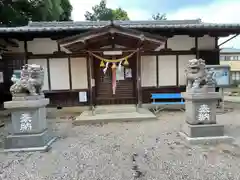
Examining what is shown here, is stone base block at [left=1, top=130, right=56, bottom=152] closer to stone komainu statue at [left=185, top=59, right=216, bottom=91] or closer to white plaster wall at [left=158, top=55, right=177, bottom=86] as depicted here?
stone komainu statue at [left=185, top=59, right=216, bottom=91]

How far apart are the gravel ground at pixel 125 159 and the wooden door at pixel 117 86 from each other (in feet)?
12.8

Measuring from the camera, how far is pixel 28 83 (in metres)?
4.72

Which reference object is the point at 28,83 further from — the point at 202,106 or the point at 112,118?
the point at 202,106

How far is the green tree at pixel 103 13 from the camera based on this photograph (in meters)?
31.7

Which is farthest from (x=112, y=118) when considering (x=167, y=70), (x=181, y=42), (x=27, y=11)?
(x=27, y=11)

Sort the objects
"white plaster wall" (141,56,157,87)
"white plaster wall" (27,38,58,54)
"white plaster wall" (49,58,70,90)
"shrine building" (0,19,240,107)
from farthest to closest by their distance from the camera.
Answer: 1. "white plaster wall" (141,56,157,87)
2. "white plaster wall" (49,58,70,90)
3. "white plaster wall" (27,38,58,54)
4. "shrine building" (0,19,240,107)

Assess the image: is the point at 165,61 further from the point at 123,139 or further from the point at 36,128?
the point at 36,128

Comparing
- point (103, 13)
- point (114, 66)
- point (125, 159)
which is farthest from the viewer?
point (103, 13)

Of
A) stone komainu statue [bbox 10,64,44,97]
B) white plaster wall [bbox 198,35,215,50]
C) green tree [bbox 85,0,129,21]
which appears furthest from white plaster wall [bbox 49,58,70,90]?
green tree [bbox 85,0,129,21]

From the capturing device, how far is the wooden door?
9.89m

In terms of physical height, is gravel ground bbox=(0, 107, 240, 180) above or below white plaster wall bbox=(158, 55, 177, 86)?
below

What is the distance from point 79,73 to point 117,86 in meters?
1.81

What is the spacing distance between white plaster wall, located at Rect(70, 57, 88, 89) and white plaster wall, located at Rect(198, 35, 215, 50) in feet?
17.1

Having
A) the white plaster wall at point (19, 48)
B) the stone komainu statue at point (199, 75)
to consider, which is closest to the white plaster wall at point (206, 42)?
the stone komainu statue at point (199, 75)
